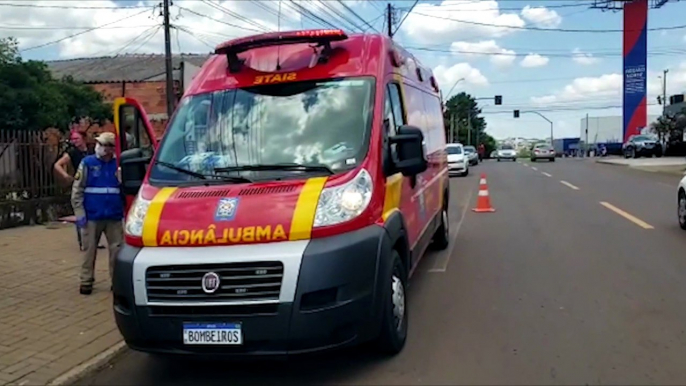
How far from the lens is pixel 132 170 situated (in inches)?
231

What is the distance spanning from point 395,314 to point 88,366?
2.35 m

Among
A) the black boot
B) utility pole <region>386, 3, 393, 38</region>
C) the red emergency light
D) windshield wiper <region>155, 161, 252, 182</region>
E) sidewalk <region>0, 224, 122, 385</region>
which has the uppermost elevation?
utility pole <region>386, 3, 393, 38</region>

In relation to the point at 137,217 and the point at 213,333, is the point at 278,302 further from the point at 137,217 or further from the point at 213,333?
the point at 137,217

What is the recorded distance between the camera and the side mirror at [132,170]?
5.82 meters

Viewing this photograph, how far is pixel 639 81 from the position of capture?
63.8 meters

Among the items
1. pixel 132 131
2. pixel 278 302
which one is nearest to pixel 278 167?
pixel 278 302

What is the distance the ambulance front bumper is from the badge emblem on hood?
0.23 metres

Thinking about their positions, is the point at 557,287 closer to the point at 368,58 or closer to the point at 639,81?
the point at 368,58

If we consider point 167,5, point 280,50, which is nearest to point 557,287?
point 280,50

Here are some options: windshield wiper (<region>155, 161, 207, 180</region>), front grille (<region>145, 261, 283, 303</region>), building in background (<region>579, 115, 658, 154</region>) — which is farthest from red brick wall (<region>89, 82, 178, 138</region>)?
building in background (<region>579, 115, 658, 154</region>)

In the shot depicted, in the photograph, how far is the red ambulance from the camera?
176 inches

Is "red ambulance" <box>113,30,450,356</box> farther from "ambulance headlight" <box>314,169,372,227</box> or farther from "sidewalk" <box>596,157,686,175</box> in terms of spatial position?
"sidewalk" <box>596,157,686,175</box>

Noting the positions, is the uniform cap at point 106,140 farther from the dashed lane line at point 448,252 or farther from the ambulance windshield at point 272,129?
the dashed lane line at point 448,252

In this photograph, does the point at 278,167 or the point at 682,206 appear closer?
the point at 278,167
